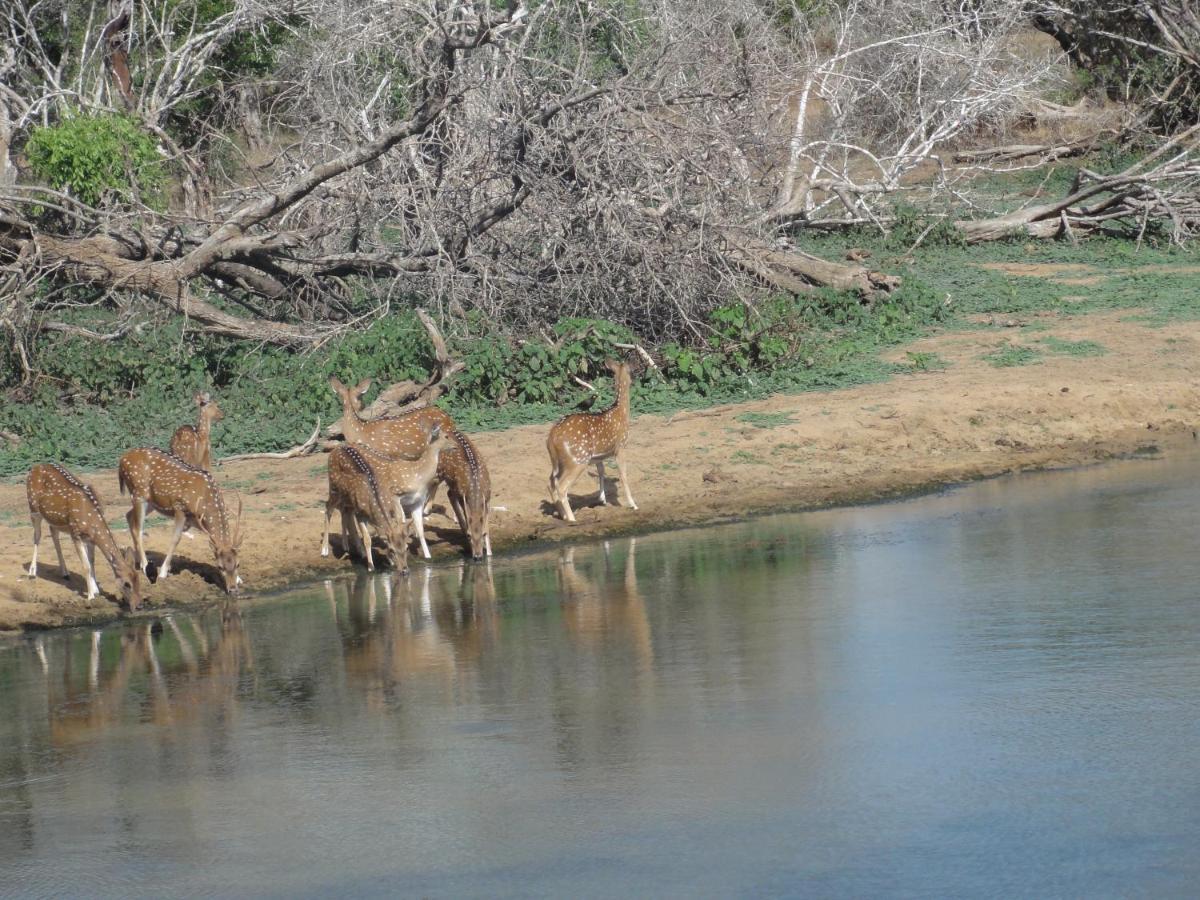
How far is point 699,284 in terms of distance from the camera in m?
19.3

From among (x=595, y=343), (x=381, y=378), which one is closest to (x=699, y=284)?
(x=595, y=343)

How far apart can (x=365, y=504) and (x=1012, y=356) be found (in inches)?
345

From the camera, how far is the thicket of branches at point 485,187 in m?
19.0

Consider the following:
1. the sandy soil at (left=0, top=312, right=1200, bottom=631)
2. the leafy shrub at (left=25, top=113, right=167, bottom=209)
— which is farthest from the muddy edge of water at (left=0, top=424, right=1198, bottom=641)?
the leafy shrub at (left=25, top=113, right=167, bottom=209)

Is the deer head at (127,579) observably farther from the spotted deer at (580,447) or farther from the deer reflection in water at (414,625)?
the spotted deer at (580,447)

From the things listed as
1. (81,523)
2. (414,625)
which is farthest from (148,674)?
(81,523)

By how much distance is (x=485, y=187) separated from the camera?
788 inches

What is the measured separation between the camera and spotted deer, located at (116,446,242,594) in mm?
12562

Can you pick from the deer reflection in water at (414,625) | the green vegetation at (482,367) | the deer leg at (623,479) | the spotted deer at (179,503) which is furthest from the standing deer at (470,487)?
the green vegetation at (482,367)

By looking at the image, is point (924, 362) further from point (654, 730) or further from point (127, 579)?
point (654, 730)

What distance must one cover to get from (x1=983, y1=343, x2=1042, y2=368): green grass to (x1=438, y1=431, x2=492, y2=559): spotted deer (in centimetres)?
731

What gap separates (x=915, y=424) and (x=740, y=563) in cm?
442

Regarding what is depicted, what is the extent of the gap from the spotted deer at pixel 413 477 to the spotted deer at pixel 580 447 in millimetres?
969

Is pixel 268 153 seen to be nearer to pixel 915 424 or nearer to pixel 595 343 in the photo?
pixel 595 343
